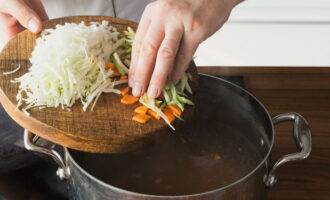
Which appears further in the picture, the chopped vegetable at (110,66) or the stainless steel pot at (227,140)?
the chopped vegetable at (110,66)

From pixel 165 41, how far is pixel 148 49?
4 cm

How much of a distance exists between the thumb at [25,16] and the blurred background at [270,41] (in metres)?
1.74

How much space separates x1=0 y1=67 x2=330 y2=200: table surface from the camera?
3.54 ft

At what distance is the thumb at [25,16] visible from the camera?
3.59 ft

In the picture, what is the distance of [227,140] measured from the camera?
1138mm

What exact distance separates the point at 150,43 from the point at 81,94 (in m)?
0.19

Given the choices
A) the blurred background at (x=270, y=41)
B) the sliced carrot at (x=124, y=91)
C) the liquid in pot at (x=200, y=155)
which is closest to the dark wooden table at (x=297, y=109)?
the liquid in pot at (x=200, y=155)

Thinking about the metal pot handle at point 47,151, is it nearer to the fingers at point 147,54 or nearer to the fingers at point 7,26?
the fingers at point 147,54

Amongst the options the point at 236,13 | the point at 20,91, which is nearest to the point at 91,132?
the point at 20,91

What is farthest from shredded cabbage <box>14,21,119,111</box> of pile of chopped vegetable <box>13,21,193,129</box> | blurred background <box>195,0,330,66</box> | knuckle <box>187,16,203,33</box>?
blurred background <box>195,0,330,66</box>

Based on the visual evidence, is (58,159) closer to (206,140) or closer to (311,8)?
(206,140)

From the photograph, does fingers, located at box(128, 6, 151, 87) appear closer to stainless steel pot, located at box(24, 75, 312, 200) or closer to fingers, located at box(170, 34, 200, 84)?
fingers, located at box(170, 34, 200, 84)

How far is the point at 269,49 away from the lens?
2.77 m

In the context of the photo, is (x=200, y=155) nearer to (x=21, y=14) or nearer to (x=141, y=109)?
(x=141, y=109)
